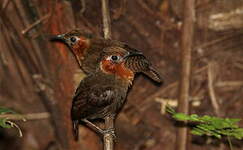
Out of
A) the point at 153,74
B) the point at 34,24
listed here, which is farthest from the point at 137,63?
the point at 34,24

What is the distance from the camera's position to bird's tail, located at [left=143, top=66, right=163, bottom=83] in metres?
5.38

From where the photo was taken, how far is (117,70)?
4.86m

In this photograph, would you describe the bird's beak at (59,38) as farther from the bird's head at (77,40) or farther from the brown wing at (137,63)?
the brown wing at (137,63)

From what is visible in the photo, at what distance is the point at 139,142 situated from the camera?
6320 millimetres

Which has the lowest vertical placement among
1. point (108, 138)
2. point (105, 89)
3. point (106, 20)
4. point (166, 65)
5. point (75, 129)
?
point (108, 138)

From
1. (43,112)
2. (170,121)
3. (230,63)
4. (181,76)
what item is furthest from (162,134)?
(43,112)

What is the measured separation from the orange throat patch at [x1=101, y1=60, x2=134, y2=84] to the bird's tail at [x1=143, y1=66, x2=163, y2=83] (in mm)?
449

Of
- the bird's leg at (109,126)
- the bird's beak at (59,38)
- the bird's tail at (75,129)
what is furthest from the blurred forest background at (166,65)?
the bird's leg at (109,126)

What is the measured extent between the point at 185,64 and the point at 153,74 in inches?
16.5

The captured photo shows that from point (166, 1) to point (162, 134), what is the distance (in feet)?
5.79

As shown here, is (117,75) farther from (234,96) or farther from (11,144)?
(11,144)

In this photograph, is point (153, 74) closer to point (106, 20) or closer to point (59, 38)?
point (106, 20)

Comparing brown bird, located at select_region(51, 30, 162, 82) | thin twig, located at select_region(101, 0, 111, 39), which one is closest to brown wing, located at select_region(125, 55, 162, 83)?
brown bird, located at select_region(51, 30, 162, 82)

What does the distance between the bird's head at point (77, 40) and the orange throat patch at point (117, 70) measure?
71 cm
